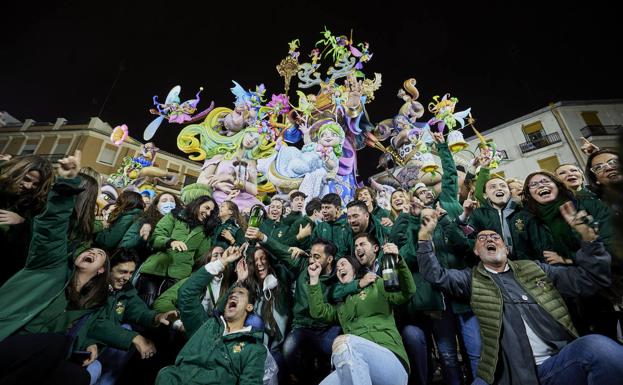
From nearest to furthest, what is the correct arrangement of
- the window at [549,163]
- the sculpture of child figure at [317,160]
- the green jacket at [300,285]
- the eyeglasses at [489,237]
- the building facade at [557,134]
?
the eyeglasses at [489,237] < the green jacket at [300,285] < the sculpture of child figure at [317,160] < the building facade at [557,134] < the window at [549,163]

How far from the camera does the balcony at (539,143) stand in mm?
16548

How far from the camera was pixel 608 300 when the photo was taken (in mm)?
2188

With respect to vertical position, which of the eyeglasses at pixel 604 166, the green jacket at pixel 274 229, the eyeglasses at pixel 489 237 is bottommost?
the eyeglasses at pixel 489 237

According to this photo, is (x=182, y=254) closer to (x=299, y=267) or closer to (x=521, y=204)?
(x=299, y=267)

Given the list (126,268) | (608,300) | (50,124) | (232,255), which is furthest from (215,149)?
(50,124)

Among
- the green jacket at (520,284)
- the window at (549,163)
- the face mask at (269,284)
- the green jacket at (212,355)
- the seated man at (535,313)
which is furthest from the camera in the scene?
the window at (549,163)

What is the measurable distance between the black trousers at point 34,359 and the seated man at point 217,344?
702 mm

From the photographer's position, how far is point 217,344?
2.39 metres

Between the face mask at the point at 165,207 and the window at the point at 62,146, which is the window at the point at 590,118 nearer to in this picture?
the face mask at the point at 165,207

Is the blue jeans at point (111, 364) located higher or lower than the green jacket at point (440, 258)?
lower

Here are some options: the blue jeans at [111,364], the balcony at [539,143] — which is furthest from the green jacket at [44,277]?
the balcony at [539,143]

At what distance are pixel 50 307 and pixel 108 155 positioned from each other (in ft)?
82.7

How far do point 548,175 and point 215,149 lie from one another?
8.26 m

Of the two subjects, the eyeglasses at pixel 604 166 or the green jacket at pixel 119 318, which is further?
the eyeglasses at pixel 604 166
